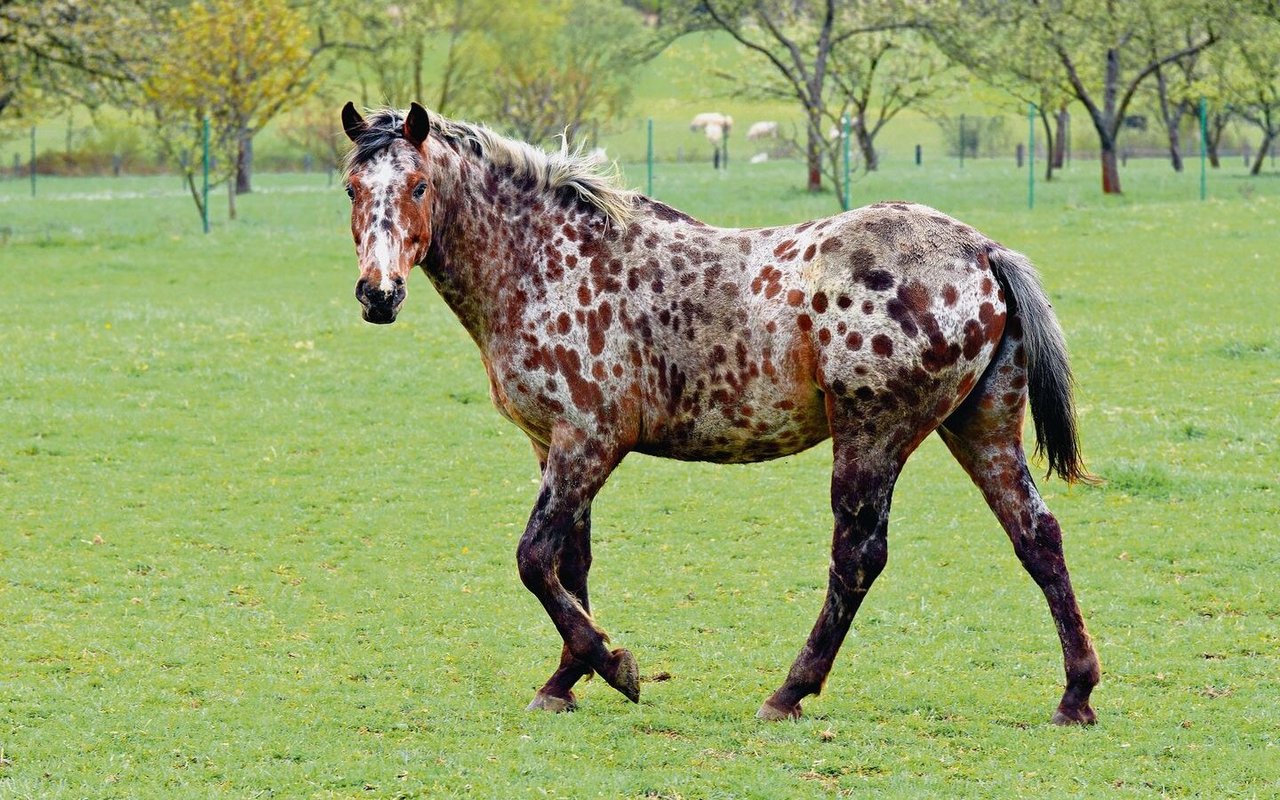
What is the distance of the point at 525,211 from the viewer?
7316 mm

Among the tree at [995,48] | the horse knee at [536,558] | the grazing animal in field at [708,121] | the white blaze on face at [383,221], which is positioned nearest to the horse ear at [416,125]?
the white blaze on face at [383,221]

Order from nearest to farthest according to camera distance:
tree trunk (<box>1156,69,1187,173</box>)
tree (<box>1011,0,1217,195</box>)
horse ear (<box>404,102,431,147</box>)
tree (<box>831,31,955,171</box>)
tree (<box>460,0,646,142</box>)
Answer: horse ear (<box>404,102,431,147</box>), tree (<box>1011,0,1217,195</box>), tree (<box>831,31,955,171</box>), tree trunk (<box>1156,69,1187,173</box>), tree (<box>460,0,646,142</box>)

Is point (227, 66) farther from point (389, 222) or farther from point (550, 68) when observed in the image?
point (389, 222)

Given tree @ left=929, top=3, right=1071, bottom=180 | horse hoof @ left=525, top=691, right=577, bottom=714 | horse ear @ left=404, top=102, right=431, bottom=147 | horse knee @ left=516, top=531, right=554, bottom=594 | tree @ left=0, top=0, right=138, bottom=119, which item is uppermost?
A: tree @ left=929, top=3, right=1071, bottom=180

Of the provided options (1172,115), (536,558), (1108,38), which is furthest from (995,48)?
(536,558)

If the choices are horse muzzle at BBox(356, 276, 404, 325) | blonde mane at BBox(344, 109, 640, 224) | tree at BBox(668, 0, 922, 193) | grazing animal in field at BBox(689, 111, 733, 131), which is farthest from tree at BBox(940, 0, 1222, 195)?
grazing animal in field at BBox(689, 111, 733, 131)

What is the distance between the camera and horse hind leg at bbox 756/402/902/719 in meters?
6.74

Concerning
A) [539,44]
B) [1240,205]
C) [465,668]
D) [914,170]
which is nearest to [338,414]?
[465,668]

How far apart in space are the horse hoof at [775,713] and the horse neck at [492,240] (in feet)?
7.12

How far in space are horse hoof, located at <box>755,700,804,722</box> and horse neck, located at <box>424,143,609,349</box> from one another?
2169mm

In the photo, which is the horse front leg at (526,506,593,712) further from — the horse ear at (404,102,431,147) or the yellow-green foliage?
the yellow-green foliage

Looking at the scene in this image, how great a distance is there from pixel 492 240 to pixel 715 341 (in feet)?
3.99

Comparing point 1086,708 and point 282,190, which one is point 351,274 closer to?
point 1086,708

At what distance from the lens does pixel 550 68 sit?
60375 millimetres
